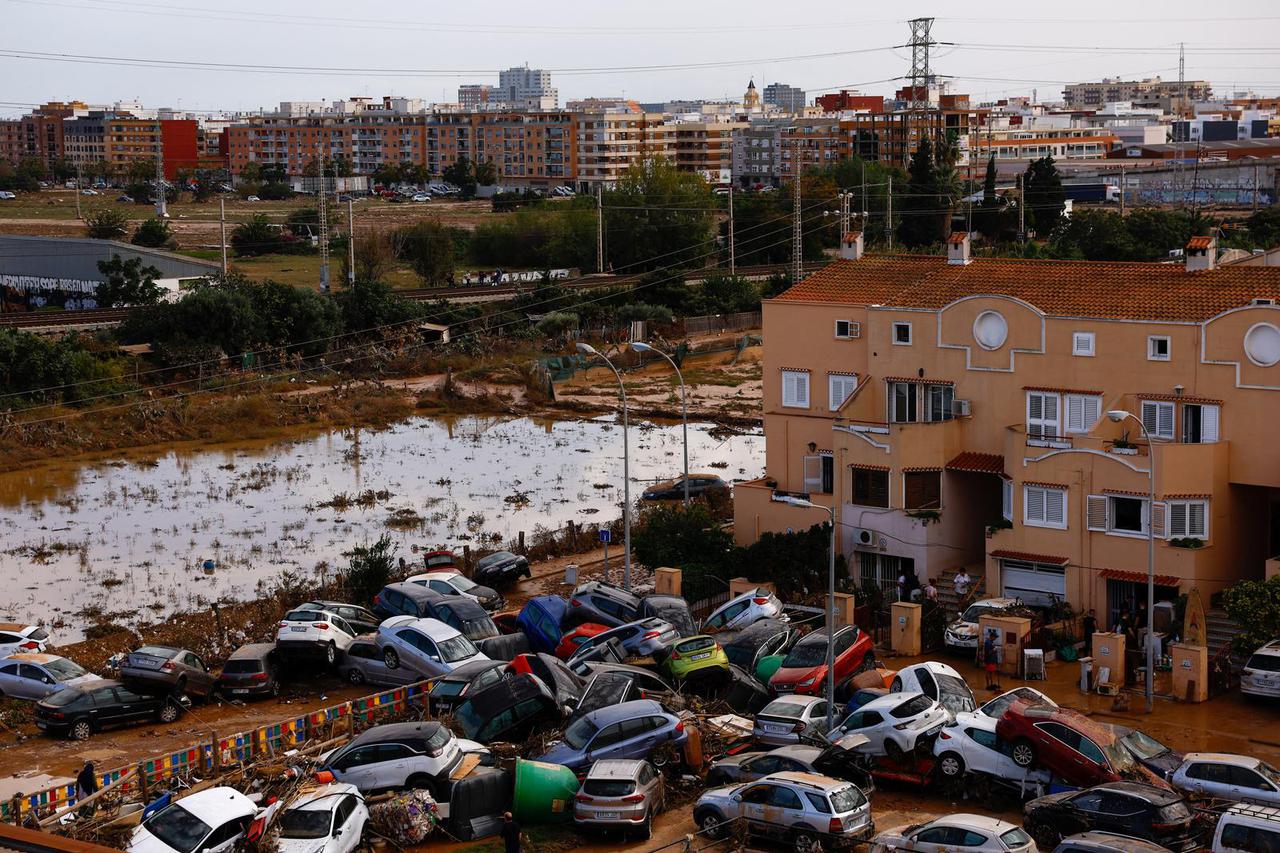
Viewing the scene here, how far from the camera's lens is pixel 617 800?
20.0 meters

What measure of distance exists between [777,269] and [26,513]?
58.3 metres

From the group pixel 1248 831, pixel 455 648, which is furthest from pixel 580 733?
pixel 1248 831

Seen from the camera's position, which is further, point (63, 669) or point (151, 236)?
point (151, 236)

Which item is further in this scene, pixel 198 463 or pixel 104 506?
pixel 198 463

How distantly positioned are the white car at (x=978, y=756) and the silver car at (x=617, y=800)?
4.16 m

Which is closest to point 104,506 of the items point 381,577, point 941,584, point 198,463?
point 198,463

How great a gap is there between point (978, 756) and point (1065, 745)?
4.07 ft

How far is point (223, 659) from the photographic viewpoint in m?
29.3

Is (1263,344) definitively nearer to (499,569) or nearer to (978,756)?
(978,756)

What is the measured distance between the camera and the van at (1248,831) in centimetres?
1750

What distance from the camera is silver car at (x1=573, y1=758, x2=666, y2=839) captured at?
20.0m

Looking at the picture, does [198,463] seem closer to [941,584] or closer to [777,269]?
[941,584]

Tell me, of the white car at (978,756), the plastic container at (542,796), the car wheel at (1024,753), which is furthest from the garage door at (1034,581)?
the plastic container at (542,796)

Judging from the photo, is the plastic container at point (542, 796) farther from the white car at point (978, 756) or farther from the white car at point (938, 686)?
the white car at point (938, 686)
